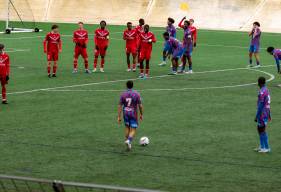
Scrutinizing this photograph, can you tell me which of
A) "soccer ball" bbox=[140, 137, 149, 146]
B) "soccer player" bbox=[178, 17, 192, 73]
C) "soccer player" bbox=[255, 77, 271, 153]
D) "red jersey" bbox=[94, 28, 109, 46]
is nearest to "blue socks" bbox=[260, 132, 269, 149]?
"soccer player" bbox=[255, 77, 271, 153]

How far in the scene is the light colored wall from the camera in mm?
61938

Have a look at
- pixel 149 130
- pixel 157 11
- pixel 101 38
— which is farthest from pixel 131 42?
pixel 157 11

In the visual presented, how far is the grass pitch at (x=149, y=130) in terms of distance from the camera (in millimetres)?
16594

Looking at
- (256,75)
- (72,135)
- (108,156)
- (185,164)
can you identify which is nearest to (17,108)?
(72,135)

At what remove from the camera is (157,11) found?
6556cm

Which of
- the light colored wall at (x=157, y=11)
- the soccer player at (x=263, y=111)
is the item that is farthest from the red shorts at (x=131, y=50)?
the light colored wall at (x=157, y=11)

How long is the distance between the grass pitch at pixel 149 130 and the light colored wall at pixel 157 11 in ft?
81.0

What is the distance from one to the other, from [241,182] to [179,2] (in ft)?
168

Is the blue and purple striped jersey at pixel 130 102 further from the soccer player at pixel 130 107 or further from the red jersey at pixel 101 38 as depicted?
the red jersey at pixel 101 38

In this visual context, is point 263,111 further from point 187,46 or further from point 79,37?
point 79,37

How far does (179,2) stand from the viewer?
2603 inches

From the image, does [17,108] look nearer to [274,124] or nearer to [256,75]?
[274,124]

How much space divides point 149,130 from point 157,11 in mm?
44807

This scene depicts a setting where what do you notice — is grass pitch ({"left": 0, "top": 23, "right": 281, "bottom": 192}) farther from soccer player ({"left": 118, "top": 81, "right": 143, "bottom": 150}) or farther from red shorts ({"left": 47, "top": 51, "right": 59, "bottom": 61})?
red shorts ({"left": 47, "top": 51, "right": 59, "bottom": 61})
